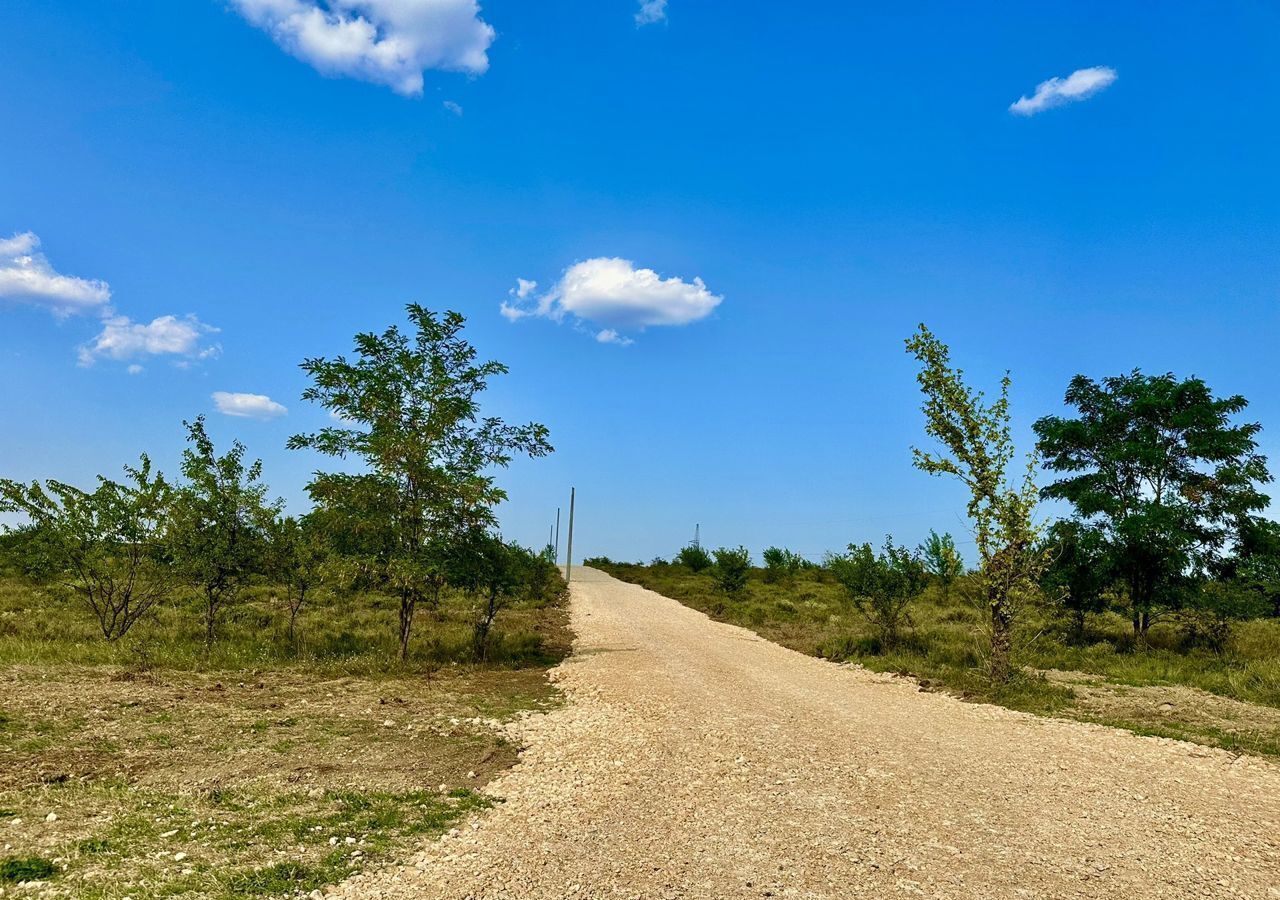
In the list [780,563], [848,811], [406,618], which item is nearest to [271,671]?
[406,618]

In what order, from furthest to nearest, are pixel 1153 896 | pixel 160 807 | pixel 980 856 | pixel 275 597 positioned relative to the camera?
pixel 275 597 → pixel 160 807 → pixel 980 856 → pixel 1153 896

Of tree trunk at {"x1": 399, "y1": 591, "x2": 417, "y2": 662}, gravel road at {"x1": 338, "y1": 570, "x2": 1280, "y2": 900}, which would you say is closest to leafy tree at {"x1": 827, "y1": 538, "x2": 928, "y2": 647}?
gravel road at {"x1": 338, "y1": 570, "x2": 1280, "y2": 900}

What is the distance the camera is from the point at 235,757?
323 inches

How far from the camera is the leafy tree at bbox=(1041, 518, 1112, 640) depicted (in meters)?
21.0

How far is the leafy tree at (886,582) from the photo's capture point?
762 inches

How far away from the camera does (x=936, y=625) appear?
79.0 feet

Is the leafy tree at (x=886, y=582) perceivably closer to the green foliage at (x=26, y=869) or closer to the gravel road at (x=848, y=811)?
the gravel road at (x=848, y=811)

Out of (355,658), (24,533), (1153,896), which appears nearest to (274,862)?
(1153,896)

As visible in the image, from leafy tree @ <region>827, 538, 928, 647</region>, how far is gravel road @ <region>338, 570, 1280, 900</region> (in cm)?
716

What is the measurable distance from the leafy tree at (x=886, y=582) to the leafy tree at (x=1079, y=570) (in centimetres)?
463

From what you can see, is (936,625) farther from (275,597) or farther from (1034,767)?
(275,597)

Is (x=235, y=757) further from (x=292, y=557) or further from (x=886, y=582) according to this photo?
(x=886, y=582)

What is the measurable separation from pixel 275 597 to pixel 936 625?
23780 mm

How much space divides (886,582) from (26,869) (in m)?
18.1
